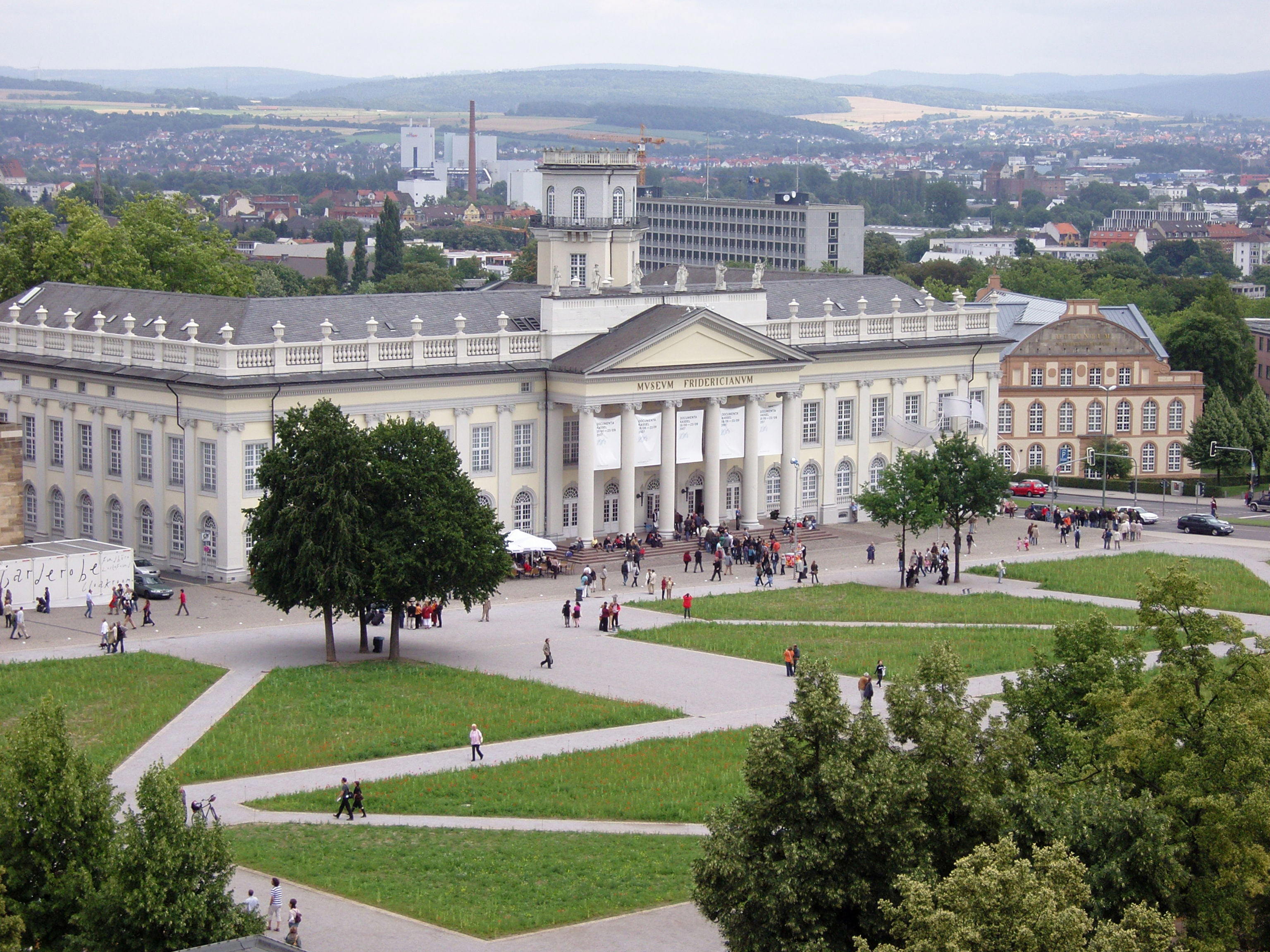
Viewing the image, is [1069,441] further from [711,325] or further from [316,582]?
[316,582]

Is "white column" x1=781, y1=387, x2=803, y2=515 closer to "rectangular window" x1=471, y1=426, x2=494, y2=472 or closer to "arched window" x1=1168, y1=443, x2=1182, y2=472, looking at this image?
"rectangular window" x1=471, y1=426, x2=494, y2=472

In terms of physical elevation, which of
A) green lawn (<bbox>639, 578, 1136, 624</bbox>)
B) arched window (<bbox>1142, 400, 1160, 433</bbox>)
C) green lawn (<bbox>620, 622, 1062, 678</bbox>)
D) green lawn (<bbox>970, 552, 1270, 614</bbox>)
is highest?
arched window (<bbox>1142, 400, 1160, 433</bbox>)

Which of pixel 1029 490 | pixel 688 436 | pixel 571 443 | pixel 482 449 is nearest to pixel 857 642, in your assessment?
pixel 482 449

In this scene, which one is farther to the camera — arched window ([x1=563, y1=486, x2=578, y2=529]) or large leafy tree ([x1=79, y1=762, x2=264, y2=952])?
arched window ([x1=563, y1=486, x2=578, y2=529])

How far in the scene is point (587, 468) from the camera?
8275cm

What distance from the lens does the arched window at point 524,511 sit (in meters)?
83.1

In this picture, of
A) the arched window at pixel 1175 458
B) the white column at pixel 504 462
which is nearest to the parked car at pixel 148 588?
the white column at pixel 504 462

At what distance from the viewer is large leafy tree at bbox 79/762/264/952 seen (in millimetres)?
34688

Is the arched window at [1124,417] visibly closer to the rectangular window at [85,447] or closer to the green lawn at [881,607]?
the green lawn at [881,607]

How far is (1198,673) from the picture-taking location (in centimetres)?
4041

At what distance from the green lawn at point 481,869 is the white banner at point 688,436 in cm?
4149

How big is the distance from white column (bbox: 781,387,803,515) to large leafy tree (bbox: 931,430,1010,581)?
1086 cm

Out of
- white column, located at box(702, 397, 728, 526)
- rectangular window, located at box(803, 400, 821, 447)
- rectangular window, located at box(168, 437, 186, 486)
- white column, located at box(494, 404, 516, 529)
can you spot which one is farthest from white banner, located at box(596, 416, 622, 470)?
rectangular window, located at box(168, 437, 186, 486)

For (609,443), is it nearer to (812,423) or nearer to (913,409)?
Result: (812,423)
